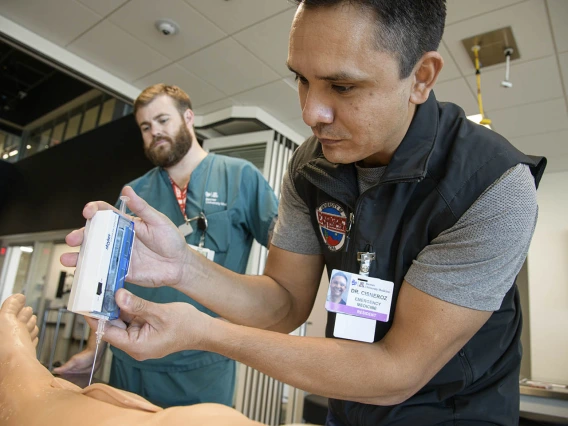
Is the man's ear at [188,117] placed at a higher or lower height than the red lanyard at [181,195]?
higher

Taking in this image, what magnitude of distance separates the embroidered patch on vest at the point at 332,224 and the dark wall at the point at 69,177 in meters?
3.54

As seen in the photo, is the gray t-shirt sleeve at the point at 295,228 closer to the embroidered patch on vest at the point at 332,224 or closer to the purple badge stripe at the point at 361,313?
the embroidered patch on vest at the point at 332,224

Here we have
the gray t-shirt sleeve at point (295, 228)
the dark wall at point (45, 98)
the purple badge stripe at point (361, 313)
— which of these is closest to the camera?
the purple badge stripe at point (361, 313)

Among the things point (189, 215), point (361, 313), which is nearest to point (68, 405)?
point (361, 313)

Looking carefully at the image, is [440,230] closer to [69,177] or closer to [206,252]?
[206,252]

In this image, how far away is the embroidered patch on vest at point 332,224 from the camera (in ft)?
3.37

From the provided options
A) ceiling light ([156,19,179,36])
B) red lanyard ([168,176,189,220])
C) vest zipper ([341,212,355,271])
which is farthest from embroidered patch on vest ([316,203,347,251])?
ceiling light ([156,19,179,36])

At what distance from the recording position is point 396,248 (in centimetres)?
93

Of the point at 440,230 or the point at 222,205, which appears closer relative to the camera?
the point at 440,230

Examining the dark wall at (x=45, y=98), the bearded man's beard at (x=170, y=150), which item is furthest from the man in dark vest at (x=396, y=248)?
the dark wall at (x=45, y=98)

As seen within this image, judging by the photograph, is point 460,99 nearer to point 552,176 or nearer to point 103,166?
point 552,176

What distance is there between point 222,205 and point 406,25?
107 centimetres

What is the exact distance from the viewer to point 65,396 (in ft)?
3.18

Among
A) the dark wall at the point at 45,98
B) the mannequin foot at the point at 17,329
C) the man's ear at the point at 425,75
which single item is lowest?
the mannequin foot at the point at 17,329
